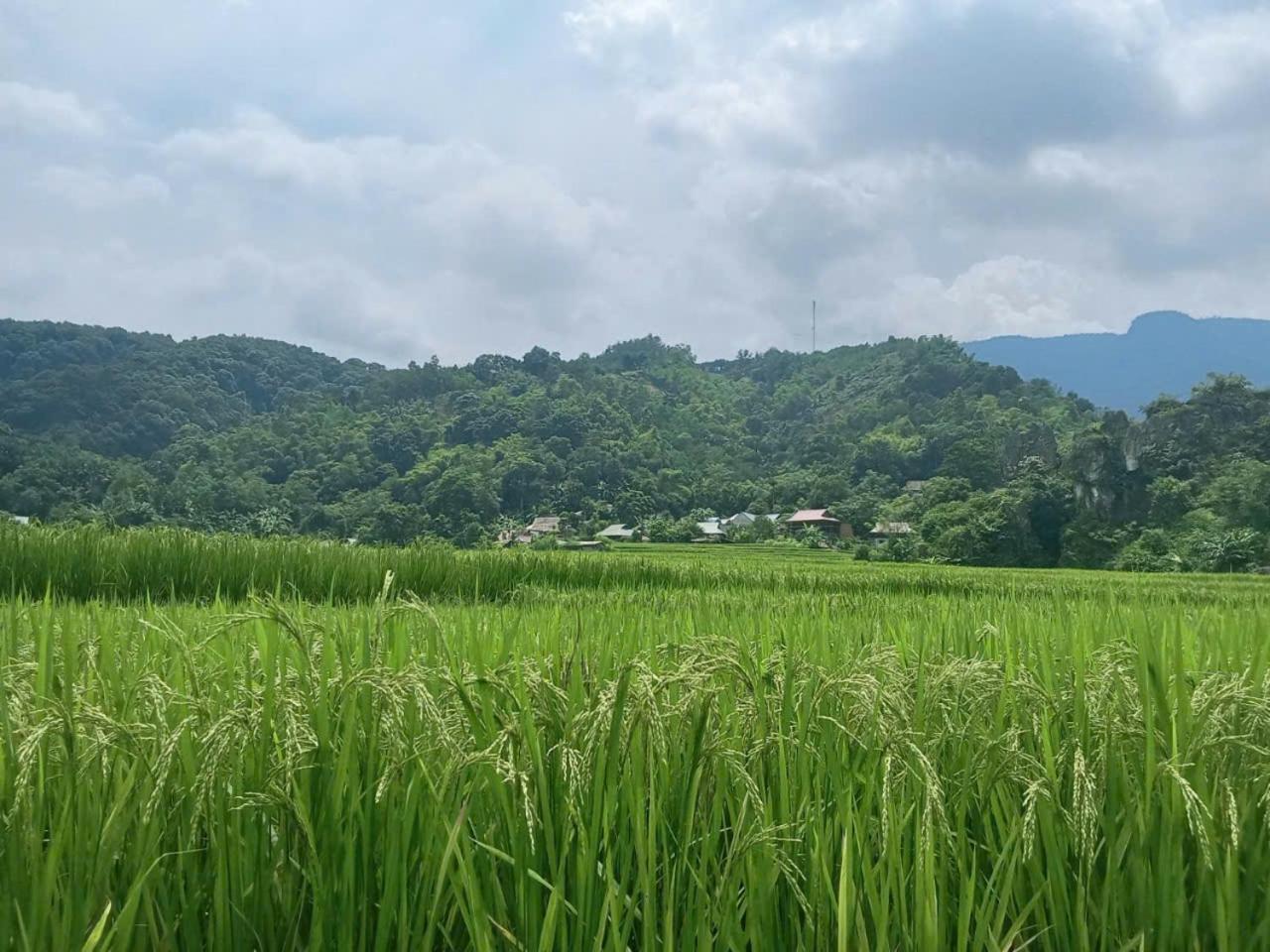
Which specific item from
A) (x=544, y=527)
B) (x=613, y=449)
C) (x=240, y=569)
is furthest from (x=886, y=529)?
(x=240, y=569)

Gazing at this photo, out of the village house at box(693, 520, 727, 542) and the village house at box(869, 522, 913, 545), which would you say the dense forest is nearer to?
the village house at box(869, 522, 913, 545)

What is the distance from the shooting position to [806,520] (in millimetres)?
77875

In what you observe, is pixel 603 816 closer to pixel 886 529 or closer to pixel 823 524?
pixel 886 529

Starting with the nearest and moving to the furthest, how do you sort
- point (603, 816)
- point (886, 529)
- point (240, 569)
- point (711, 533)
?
point (603, 816) < point (240, 569) < point (886, 529) < point (711, 533)

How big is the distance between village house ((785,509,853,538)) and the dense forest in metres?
1.84

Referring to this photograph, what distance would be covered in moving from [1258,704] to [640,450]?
A: 91753mm

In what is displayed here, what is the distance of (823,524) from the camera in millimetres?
78312

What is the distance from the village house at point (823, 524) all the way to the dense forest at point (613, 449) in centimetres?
184

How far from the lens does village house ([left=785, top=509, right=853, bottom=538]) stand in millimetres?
76625

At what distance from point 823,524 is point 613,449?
24.4 metres

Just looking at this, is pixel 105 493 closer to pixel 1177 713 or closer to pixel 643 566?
pixel 643 566

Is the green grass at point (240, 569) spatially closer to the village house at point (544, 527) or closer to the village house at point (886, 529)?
the village house at point (886, 529)

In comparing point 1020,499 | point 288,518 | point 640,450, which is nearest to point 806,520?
point 640,450

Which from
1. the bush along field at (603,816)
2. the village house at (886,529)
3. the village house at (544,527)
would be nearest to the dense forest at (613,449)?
the village house at (544,527)
